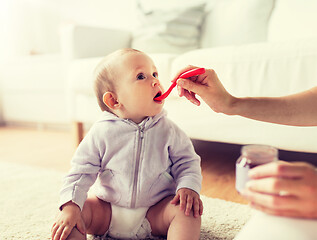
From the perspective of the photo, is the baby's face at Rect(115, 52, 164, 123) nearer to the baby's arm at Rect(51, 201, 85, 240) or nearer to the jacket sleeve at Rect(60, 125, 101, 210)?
the jacket sleeve at Rect(60, 125, 101, 210)

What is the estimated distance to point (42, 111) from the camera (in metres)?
2.44

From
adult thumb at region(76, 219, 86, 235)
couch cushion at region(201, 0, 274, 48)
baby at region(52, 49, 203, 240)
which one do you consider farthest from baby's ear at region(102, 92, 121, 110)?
couch cushion at region(201, 0, 274, 48)

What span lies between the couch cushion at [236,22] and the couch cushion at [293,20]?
0.05 meters

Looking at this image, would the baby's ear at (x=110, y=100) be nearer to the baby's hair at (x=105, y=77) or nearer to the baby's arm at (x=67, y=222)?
the baby's hair at (x=105, y=77)

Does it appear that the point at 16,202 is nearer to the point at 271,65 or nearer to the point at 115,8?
the point at 271,65

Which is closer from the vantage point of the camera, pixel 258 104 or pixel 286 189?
pixel 286 189

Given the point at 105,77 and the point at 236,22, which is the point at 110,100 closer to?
the point at 105,77

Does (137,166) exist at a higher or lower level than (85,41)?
lower

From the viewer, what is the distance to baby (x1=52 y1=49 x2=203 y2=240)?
699 millimetres

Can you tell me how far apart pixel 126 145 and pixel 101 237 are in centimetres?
22

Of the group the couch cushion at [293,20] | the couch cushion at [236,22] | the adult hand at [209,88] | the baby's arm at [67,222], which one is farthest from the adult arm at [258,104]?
the couch cushion at [236,22]

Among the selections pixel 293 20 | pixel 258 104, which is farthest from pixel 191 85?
pixel 293 20

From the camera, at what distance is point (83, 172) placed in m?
0.71

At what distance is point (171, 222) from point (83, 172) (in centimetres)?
22
